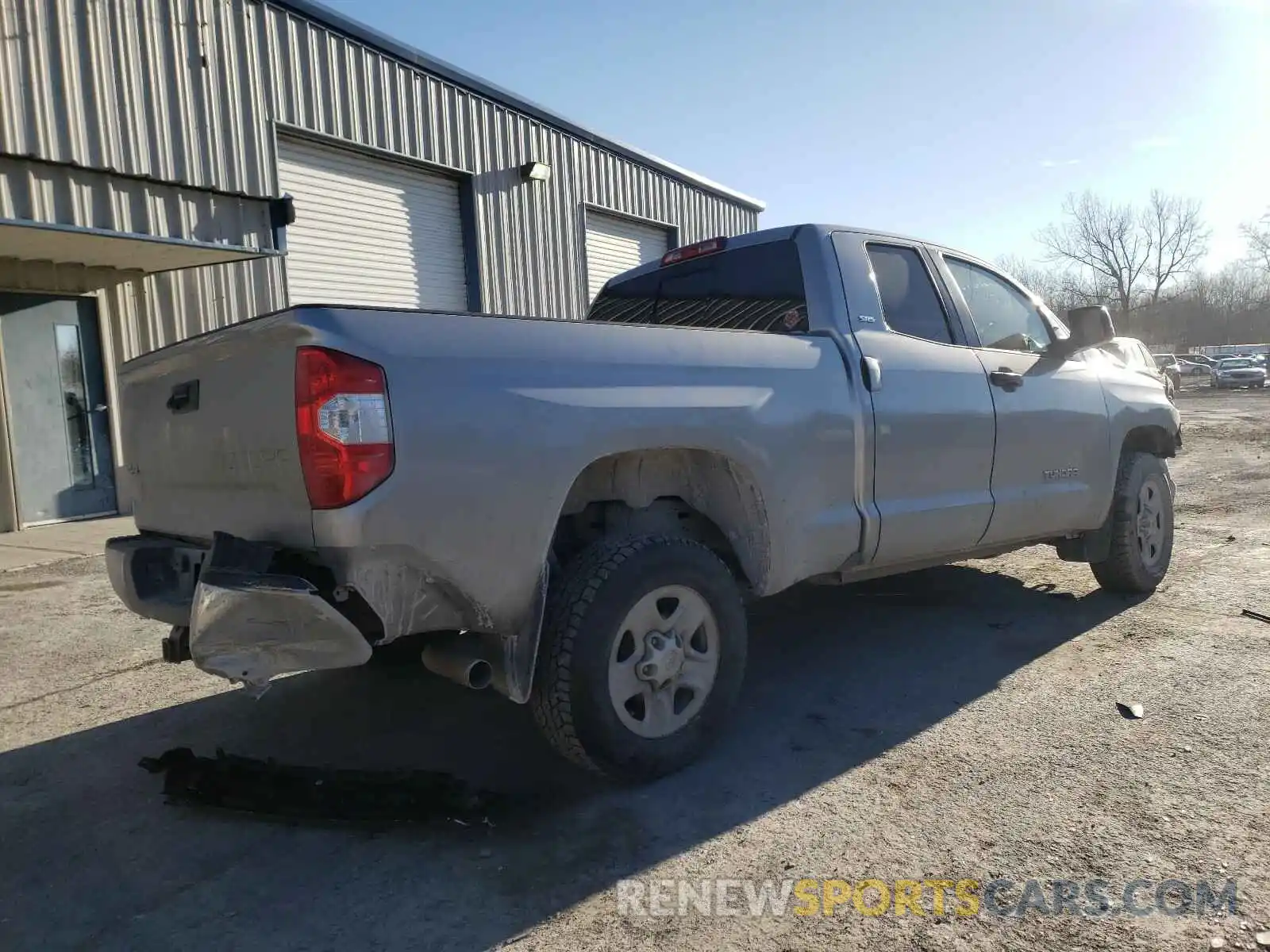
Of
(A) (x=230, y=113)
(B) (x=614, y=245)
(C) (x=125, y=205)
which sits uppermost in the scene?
(A) (x=230, y=113)

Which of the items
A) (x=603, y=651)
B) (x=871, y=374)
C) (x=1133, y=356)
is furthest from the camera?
(x=1133, y=356)

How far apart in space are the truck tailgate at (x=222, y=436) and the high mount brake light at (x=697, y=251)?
94.3 inches

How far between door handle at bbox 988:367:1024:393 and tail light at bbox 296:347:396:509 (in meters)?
3.12

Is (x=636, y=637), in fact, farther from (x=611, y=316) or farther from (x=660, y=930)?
(x=611, y=316)

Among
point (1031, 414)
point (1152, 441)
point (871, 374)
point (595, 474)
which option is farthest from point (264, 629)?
point (1152, 441)

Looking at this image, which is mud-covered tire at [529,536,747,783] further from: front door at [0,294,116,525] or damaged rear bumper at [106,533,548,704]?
front door at [0,294,116,525]

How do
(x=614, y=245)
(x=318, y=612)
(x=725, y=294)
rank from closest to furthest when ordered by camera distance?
(x=318, y=612)
(x=725, y=294)
(x=614, y=245)

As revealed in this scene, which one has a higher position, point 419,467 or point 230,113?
point 230,113

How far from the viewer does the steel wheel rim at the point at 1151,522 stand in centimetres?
533

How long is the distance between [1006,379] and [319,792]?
359 cm

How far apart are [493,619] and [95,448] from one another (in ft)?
29.4

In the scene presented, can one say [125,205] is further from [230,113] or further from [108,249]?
[230,113]

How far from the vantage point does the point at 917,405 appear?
13.0 feet

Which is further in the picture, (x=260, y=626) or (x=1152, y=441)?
(x=1152, y=441)
